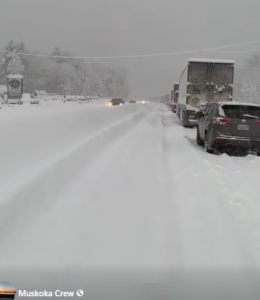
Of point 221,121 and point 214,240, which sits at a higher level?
point 221,121

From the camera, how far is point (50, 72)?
10900 centimetres

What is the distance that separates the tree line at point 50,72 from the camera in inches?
3910

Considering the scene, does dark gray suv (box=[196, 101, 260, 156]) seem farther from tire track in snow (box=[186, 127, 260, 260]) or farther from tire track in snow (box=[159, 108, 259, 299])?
tire track in snow (box=[159, 108, 259, 299])

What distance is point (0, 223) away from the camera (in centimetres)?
370

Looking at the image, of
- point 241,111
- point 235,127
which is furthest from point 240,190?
point 241,111

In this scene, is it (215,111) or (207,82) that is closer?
(215,111)

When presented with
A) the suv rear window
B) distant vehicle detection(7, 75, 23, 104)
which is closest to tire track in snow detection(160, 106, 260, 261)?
the suv rear window

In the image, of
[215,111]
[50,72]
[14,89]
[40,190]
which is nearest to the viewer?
[40,190]

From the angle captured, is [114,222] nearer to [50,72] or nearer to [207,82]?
[207,82]

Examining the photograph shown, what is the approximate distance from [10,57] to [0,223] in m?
106

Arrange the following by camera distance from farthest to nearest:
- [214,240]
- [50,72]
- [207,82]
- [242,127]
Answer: [50,72], [207,82], [242,127], [214,240]

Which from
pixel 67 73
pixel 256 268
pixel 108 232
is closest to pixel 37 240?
pixel 108 232

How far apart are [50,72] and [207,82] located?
98620 mm

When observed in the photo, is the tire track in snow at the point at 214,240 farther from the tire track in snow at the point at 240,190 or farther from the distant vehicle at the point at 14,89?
the distant vehicle at the point at 14,89
